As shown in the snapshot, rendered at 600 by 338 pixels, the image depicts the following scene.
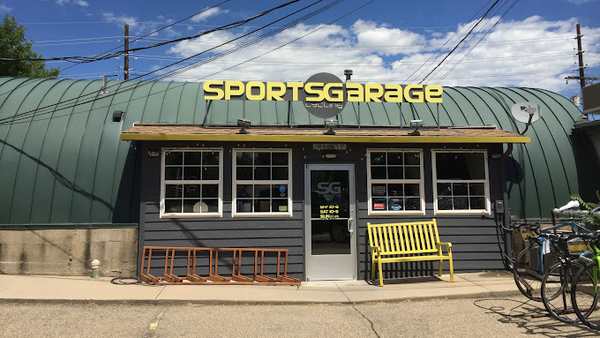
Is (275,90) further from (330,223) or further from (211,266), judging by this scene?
(211,266)

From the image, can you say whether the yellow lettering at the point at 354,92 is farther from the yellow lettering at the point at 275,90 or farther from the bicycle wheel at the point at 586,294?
the bicycle wheel at the point at 586,294

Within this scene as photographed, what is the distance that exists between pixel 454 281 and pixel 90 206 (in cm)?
788

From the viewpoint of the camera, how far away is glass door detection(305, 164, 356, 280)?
760cm

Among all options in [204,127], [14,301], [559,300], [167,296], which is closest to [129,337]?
[167,296]

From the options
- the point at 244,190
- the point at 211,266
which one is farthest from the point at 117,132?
the point at 211,266

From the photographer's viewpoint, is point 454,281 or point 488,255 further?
point 488,255

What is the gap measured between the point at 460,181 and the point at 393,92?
2.52 m

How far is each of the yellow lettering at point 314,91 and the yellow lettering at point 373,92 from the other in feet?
3.58

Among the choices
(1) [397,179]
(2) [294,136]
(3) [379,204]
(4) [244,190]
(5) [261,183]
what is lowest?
(3) [379,204]

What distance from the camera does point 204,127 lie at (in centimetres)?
835

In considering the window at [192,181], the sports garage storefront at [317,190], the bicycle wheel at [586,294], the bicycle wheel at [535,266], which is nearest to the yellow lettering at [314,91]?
the sports garage storefront at [317,190]

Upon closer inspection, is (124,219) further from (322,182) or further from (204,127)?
(322,182)

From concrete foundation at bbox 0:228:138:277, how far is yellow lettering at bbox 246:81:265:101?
12.3 feet

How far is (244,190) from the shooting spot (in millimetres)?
7730
